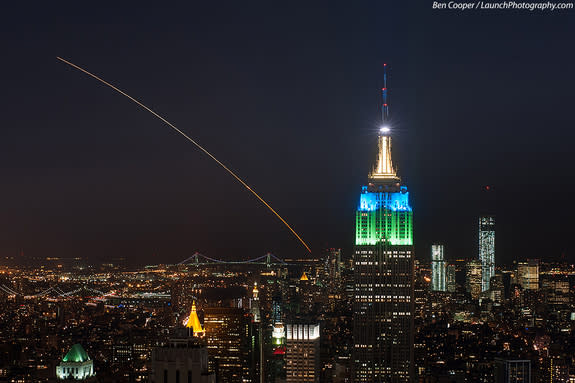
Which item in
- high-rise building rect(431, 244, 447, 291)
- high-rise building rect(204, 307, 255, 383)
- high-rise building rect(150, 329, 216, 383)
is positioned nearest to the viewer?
high-rise building rect(150, 329, 216, 383)

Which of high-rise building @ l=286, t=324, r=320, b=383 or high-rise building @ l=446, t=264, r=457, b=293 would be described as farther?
high-rise building @ l=446, t=264, r=457, b=293

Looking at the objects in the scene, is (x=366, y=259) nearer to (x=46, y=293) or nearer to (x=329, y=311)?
(x=329, y=311)

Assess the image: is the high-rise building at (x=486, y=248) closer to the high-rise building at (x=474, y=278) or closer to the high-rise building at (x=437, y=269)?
the high-rise building at (x=474, y=278)

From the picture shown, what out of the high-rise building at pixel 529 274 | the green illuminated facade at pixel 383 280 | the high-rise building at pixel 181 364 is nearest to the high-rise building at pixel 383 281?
the green illuminated facade at pixel 383 280

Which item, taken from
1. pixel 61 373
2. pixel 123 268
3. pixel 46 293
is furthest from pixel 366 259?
pixel 46 293

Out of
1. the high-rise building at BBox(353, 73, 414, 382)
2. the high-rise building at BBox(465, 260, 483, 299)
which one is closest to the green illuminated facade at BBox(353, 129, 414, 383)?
the high-rise building at BBox(353, 73, 414, 382)

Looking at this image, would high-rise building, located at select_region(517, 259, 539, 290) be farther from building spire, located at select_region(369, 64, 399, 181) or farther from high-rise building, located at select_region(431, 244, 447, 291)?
building spire, located at select_region(369, 64, 399, 181)

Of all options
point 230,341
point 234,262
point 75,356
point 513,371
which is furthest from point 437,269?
point 75,356
